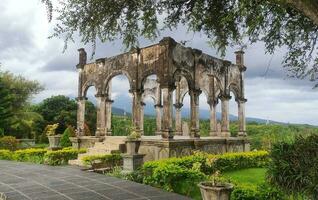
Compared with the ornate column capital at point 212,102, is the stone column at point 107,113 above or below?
below

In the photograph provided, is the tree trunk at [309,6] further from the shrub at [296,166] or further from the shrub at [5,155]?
the shrub at [5,155]

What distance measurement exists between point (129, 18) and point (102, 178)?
218 inches

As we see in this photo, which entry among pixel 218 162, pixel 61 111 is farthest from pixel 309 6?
pixel 61 111

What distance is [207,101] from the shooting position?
22.8 m

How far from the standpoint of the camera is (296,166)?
7426mm

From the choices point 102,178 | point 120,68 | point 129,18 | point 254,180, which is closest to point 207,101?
point 120,68

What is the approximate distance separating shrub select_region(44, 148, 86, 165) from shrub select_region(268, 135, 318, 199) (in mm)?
11164

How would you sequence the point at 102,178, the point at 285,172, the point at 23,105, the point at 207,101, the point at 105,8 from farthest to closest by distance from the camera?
the point at 23,105 < the point at 207,101 < the point at 102,178 < the point at 105,8 < the point at 285,172

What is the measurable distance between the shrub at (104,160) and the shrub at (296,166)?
8.47m

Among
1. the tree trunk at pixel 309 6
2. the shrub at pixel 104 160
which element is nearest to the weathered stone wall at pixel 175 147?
the shrub at pixel 104 160

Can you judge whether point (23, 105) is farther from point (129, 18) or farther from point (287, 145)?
point (287, 145)

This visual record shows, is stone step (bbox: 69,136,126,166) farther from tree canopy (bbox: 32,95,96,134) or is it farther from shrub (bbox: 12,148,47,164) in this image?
tree canopy (bbox: 32,95,96,134)

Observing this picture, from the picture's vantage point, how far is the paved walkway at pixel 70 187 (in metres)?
9.16

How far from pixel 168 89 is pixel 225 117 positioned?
19.9ft
